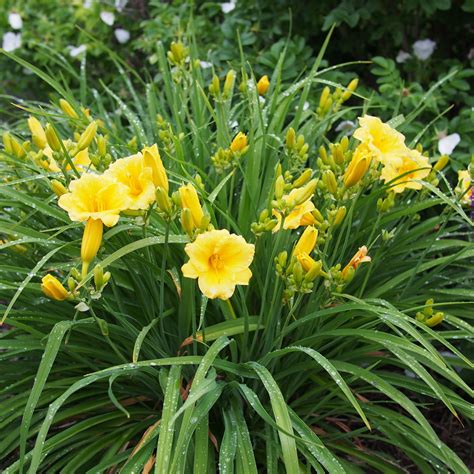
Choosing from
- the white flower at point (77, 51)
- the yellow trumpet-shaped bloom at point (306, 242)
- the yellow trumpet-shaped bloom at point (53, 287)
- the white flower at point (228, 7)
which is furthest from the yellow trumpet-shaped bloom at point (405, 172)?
the white flower at point (77, 51)

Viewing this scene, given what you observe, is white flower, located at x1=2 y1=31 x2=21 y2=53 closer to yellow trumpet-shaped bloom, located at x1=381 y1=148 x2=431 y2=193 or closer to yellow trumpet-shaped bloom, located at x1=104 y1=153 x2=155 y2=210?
yellow trumpet-shaped bloom, located at x1=104 y1=153 x2=155 y2=210

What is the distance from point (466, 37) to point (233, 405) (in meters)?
2.33

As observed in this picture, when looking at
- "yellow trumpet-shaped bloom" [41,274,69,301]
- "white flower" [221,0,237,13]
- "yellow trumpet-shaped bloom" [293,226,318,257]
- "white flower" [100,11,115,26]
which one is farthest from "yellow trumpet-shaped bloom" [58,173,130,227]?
"white flower" [100,11,115,26]

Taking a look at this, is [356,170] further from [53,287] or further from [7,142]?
[7,142]

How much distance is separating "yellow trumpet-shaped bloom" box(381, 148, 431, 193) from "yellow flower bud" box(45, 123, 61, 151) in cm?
81

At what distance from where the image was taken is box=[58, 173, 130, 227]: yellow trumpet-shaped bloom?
4.47 ft

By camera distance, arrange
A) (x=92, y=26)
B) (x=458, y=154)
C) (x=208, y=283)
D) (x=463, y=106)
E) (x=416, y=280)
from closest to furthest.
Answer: (x=208, y=283) → (x=416, y=280) → (x=458, y=154) → (x=463, y=106) → (x=92, y=26)

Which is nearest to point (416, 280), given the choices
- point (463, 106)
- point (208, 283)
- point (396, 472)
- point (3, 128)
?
point (396, 472)

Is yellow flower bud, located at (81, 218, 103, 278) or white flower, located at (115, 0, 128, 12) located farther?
white flower, located at (115, 0, 128, 12)

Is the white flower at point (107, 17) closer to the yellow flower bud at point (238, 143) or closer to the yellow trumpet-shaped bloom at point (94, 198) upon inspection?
the yellow flower bud at point (238, 143)

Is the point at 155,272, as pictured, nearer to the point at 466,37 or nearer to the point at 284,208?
the point at 284,208

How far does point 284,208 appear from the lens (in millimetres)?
1434

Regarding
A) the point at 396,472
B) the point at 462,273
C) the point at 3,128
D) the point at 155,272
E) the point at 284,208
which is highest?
the point at 3,128

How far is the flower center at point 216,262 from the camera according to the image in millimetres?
1384
